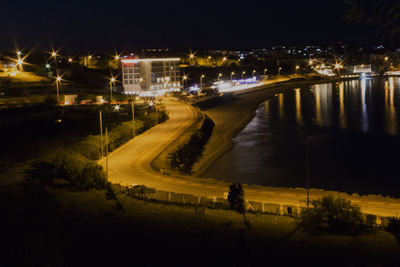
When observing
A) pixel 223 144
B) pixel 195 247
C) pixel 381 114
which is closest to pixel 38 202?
pixel 195 247

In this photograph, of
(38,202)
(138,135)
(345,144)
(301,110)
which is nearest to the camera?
(38,202)

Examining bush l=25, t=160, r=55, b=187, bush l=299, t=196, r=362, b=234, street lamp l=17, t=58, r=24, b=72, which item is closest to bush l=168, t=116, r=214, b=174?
bush l=25, t=160, r=55, b=187

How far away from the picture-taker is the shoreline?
2361cm

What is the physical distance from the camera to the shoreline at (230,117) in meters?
23.6

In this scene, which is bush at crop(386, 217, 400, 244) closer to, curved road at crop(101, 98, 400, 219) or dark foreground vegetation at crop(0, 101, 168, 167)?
curved road at crop(101, 98, 400, 219)

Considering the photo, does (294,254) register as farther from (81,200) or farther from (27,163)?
(27,163)

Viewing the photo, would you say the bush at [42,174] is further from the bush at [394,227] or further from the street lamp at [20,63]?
the street lamp at [20,63]

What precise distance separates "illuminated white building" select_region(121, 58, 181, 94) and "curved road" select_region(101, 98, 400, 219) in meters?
23.8

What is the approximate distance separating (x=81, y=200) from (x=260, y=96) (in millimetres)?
50133

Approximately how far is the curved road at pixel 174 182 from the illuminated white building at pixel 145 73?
23.8 m

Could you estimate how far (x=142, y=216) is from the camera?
389 inches

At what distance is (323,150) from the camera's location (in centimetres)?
2484

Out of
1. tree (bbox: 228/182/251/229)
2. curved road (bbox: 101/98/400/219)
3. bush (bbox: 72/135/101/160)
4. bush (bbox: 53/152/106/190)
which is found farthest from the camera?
bush (bbox: 72/135/101/160)

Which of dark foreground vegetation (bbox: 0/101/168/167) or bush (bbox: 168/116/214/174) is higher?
dark foreground vegetation (bbox: 0/101/168/167)
